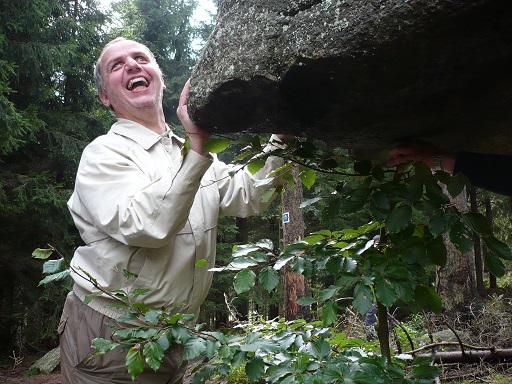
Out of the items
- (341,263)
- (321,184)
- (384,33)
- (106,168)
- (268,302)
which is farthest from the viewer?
(268,302)

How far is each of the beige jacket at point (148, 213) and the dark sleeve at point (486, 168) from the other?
0.75 meters

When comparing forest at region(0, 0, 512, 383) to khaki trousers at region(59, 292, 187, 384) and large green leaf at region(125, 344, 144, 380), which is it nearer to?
large green leaf at region(125, 344, 144, 380)

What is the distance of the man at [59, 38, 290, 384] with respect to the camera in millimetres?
1721

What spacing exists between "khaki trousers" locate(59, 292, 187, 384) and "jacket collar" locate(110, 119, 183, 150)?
806mm

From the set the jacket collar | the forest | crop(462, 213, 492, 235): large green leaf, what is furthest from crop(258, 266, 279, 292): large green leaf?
the jacket collar

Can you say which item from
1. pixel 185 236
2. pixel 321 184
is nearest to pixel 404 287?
pixel 185 236

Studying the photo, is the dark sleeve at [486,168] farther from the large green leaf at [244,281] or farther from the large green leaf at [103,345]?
the large green leaf at [103,345]

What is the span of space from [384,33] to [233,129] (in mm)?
617

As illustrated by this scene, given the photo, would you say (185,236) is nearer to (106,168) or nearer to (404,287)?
(106,168)

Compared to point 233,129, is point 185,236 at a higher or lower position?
lower

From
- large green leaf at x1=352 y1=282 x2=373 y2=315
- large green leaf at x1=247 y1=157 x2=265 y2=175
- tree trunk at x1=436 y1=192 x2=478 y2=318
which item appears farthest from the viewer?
tree trunk at x1=436 y1=192 x2=478 y2=318

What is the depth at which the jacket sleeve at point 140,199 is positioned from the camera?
1.70 m

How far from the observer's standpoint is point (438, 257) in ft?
4.51

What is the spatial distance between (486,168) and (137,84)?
1.67m
